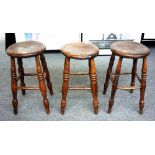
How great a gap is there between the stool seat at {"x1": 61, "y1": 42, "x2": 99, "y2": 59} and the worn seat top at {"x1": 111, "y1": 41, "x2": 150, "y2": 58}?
0.55 ft

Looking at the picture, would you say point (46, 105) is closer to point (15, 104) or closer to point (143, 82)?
point (15, 104)

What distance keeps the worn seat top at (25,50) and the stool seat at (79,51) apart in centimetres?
19

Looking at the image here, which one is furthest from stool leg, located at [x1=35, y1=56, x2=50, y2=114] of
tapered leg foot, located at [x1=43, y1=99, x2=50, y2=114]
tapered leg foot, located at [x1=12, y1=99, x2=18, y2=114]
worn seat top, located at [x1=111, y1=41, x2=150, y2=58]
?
worn seat top, located at [x1=111, y1=41, x2=150, y2=58]

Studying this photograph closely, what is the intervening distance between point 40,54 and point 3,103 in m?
0.67

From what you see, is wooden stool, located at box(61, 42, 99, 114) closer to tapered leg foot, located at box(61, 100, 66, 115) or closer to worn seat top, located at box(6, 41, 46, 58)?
tapered leg foot, located at box(61, 100, 66, 115)

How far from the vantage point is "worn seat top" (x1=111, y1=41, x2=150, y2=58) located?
5.66 ft

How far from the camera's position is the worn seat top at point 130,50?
1725 mm

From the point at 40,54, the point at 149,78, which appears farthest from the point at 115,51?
the point at 149,78

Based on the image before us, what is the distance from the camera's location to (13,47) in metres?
1.81

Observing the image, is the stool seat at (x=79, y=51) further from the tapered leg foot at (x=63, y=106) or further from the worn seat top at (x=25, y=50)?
the tapered leg foot at (x=63, y=106)

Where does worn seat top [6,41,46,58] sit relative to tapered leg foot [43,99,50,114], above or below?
above

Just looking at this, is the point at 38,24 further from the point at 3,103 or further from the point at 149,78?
the point at 149,78

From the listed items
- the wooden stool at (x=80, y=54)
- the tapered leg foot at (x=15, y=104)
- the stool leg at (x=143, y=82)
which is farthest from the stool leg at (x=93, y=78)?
the tapered leg foot at (x=15, y=104)

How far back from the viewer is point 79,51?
5.69ft
